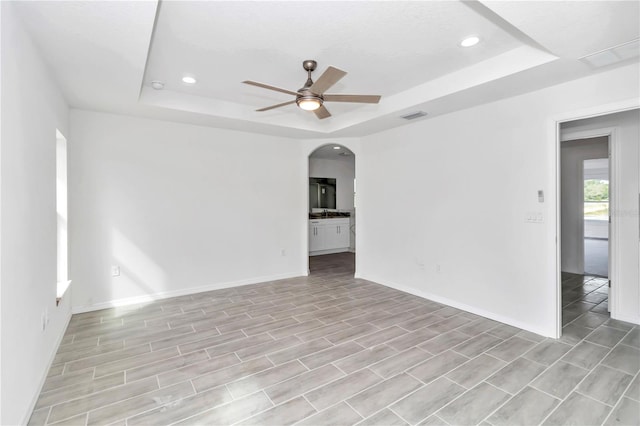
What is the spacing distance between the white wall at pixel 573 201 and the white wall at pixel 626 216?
2226mm

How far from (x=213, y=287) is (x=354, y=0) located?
13.9 feet

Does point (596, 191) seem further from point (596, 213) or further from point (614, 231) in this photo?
point (614, 231)

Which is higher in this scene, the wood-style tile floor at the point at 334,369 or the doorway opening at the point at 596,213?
the doorway opening at the point at 596,213

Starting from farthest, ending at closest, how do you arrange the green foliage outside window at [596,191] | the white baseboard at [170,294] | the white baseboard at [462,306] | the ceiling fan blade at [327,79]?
the green foliage outside window at [596,191] < the white baseboard at [170,294] < the white baseboard at [462,306] < the ceiling fan blade at [327,79]

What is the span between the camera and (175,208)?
4574 mm

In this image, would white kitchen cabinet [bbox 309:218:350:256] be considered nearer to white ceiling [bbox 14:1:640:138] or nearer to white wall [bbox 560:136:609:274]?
white ceiling [bbox 14:1:640:138]

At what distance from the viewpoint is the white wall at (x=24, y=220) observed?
1722 mm

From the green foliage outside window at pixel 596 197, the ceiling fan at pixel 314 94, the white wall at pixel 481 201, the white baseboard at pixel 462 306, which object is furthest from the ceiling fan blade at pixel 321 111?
the green foliage outside window at pixel 596 197

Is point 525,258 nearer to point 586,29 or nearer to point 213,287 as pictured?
point 586,29

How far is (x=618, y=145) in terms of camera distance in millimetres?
3748

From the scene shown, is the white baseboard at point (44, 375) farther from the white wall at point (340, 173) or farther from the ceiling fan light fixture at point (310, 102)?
the white wall at point (340, 173)

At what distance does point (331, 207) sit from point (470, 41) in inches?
253

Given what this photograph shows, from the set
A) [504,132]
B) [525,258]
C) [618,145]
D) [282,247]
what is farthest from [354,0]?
[282,247]

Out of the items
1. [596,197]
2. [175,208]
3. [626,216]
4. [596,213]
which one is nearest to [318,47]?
[175,208]
